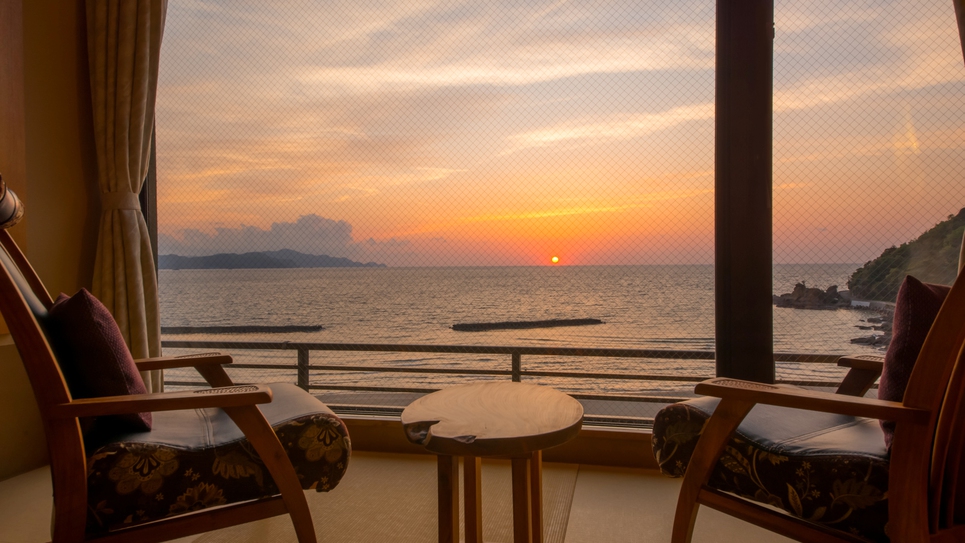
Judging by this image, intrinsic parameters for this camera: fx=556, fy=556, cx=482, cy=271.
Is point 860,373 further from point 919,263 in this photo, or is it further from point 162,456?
point 162,456

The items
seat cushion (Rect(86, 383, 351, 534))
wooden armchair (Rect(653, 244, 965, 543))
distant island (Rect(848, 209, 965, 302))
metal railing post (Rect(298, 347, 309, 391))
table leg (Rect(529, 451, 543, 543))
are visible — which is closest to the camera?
wooden armchair (Rect(653, 244, 965, 543))

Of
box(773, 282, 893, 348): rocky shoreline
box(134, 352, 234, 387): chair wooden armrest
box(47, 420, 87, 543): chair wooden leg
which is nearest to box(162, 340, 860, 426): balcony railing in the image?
box(773, 282, 893, 348): rocky shoreline

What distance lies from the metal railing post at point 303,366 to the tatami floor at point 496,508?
816 mm

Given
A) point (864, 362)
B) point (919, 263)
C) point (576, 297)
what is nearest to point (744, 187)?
point (919, 263)

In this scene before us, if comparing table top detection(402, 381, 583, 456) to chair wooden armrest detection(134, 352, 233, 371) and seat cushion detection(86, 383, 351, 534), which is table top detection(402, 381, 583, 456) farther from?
chair wooden armrest detection(134, 352, 233, 371)

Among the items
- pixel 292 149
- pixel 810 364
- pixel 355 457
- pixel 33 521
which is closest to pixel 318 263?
pixel 292 149

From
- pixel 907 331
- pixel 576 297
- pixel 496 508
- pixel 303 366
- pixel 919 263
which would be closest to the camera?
pixel 907 331

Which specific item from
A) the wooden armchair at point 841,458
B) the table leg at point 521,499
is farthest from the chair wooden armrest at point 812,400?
the table leg at point 521,499

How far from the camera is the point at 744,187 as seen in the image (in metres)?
2.19

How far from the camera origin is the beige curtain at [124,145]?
8.22ft

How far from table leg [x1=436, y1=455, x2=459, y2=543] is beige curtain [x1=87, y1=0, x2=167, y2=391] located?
1.87m

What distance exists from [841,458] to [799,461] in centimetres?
7

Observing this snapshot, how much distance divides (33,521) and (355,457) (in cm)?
112

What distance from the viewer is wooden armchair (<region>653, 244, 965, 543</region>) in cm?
101
